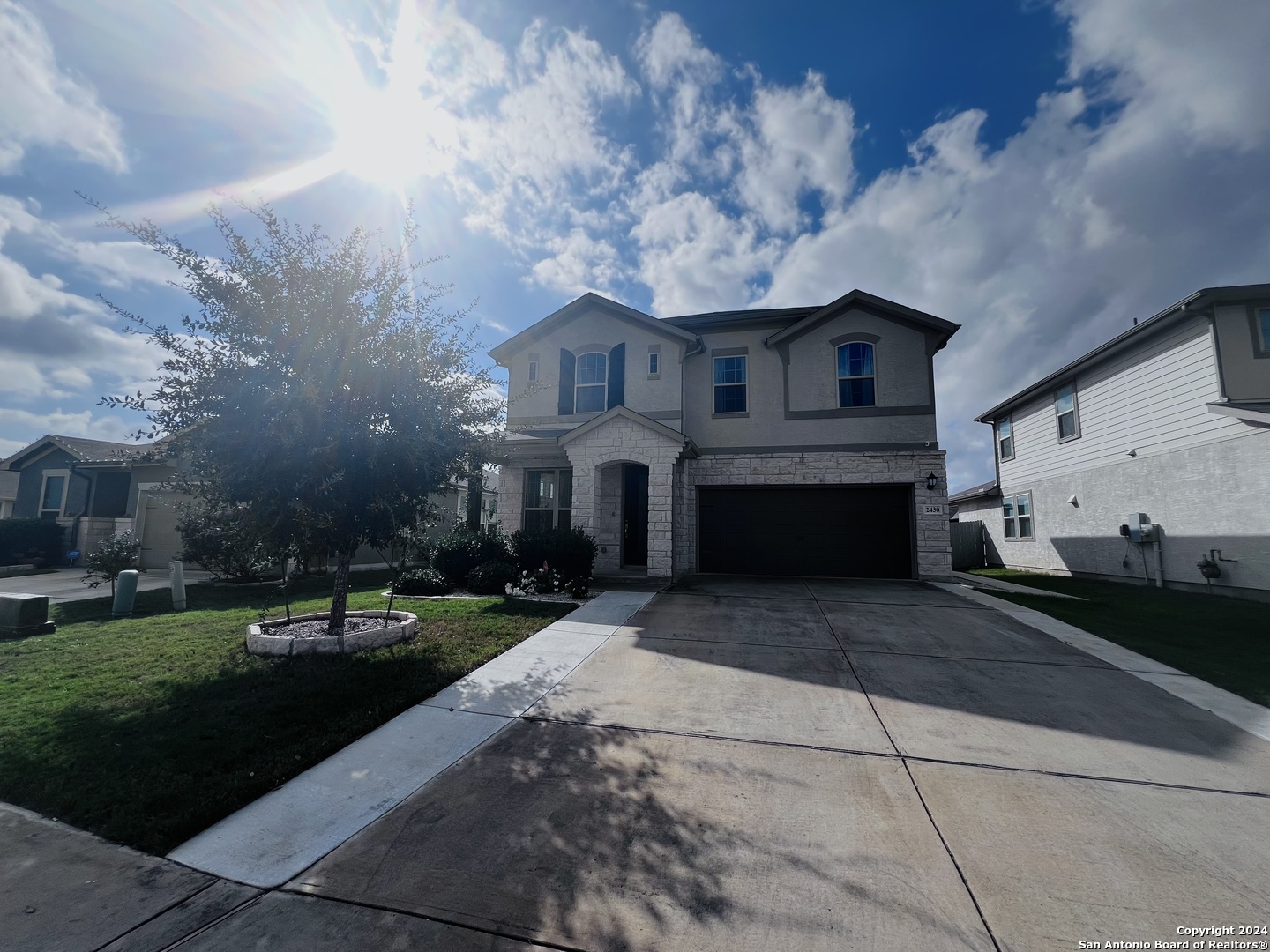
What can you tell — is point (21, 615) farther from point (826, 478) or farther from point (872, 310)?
point (872, 310)

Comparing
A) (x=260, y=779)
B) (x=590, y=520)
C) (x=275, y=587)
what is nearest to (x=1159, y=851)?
(x=260, y=779)

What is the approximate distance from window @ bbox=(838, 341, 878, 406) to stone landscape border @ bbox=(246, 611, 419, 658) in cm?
1165

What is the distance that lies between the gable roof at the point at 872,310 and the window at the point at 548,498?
6.62 meters

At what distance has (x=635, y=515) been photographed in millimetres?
14250

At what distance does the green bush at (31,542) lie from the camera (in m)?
17.6

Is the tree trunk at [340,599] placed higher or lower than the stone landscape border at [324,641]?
higher

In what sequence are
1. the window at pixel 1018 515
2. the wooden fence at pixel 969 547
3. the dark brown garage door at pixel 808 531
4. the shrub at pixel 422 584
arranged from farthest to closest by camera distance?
the wooden fence at pixel 969 547, the window at pixel 1018 515, the dark brown garage door at pixel 808 531, the shrub at pixel 422 584

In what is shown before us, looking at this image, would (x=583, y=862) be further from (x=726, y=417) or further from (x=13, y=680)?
(x=726, y=417)

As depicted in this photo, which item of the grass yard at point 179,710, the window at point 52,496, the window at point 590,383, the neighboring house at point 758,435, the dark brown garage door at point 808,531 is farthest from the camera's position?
the window at point 52,496

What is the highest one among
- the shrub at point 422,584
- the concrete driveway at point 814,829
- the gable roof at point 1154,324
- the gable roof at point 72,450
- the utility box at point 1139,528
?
the gable roof at point 1154,324

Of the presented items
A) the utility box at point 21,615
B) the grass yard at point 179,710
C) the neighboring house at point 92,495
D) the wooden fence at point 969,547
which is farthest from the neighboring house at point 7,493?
the wooden fence at point 969,547

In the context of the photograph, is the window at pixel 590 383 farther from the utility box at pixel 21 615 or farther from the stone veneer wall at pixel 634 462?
the utility box at pixel 21 615

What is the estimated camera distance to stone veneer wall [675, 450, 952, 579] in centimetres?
1312

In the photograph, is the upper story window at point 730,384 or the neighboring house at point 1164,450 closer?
the neighboring house at point 1164,450
